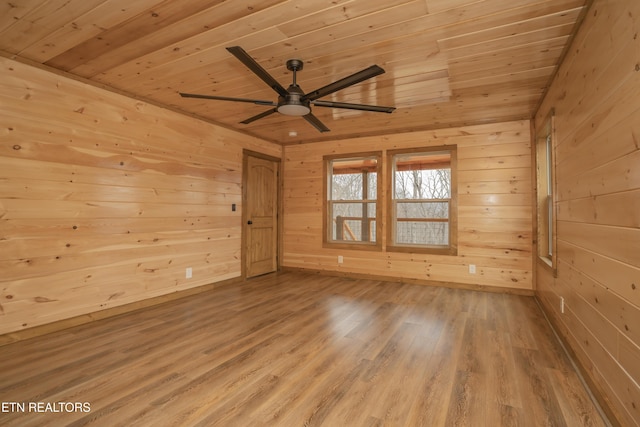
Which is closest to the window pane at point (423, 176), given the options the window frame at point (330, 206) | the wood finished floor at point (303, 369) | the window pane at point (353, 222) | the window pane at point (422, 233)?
the window frame at point (330, 206)

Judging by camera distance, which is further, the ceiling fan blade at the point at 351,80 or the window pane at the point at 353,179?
the window pane at the point at 353,179

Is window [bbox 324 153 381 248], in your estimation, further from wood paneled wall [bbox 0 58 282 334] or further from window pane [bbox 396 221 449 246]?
wood paneled wall [bbox 0 58 282 334]

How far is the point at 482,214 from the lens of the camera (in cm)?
443

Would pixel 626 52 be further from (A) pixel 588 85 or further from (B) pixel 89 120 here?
(B) pixel 89 120

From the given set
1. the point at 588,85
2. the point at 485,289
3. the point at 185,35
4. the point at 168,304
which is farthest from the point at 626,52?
the point at 168,304

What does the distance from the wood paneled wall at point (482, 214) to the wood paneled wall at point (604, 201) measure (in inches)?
70.7

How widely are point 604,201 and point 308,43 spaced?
2196 millimetres

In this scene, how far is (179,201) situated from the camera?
3.97 metres

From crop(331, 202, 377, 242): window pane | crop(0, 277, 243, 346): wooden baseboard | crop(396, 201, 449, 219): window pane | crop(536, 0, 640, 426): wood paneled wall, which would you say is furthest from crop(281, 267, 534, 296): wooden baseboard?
crop(0, 277, 243, 346): wooden baseboard

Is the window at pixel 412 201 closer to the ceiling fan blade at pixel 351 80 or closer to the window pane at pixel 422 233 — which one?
the window pane at pixel 422 233

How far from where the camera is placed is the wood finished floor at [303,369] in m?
1.65

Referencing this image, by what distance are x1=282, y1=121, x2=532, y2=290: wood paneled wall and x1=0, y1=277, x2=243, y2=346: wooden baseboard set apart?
2552mm

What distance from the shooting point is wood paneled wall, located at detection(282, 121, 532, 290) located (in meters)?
4.21

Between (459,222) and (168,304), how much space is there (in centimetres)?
401
